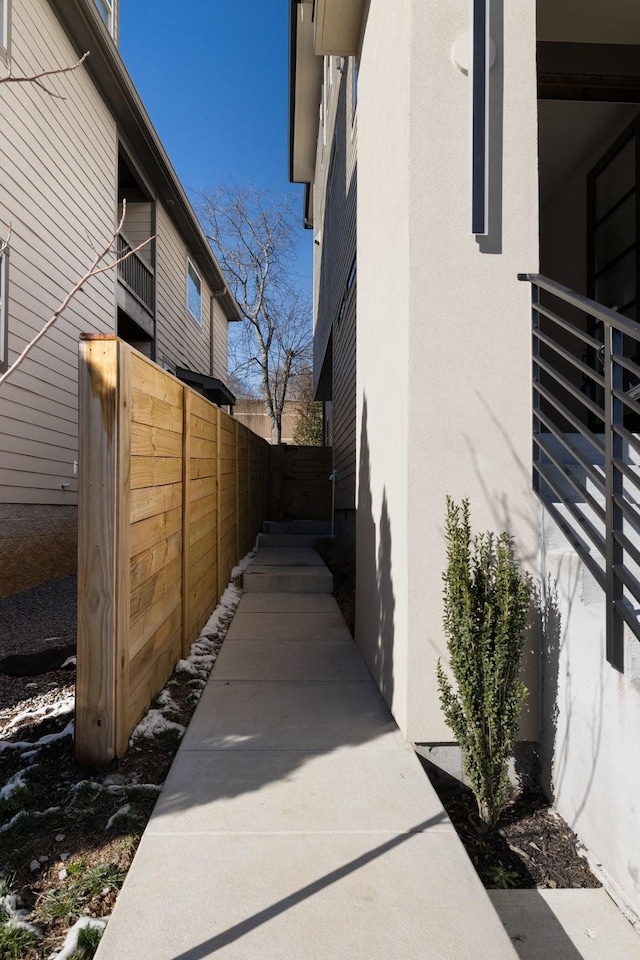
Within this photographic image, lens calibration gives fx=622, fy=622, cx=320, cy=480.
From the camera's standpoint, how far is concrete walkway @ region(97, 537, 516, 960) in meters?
1.61

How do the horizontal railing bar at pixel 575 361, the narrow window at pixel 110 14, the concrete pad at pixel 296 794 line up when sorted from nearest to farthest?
the concrete pad at pixel 296 794
the horizontal railing bar at pixel 575 361
the narrow window at pixel 110 14

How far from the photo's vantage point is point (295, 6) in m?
8.62

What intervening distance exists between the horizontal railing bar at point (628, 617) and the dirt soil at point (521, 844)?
34.8 inches

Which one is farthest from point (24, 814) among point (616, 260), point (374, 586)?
point (616, 260)

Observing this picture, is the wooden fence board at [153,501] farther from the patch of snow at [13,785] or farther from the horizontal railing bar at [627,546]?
the horizontal railing bar at [627,546]

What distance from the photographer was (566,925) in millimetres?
1879

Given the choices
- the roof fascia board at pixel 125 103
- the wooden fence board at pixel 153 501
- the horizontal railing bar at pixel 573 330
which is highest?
the roof fascia board at pixel 125 103

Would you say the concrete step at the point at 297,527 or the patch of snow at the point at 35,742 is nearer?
the patch of snow at the point at 35,742

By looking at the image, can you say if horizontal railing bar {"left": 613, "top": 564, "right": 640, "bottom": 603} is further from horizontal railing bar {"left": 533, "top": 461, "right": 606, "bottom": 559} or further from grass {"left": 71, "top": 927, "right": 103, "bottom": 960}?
grass {"left": 71, "top": 927, "right": 103, "bottom": 960}

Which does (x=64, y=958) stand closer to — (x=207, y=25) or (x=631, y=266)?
(x=631, y=266)

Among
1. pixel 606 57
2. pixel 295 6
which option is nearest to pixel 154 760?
pixel 606 57

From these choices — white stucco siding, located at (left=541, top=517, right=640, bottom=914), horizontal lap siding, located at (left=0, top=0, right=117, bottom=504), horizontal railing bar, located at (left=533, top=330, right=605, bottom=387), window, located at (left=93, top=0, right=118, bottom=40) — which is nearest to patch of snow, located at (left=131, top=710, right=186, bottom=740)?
white stucco siding, located at (left=541, top=517, right=640, bottom=914)

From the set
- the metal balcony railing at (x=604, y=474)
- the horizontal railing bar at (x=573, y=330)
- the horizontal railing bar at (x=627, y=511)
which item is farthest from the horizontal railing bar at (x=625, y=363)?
the horizontal railing bar at (x=627, y=511)

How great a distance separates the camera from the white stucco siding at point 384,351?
2916 millimetres
